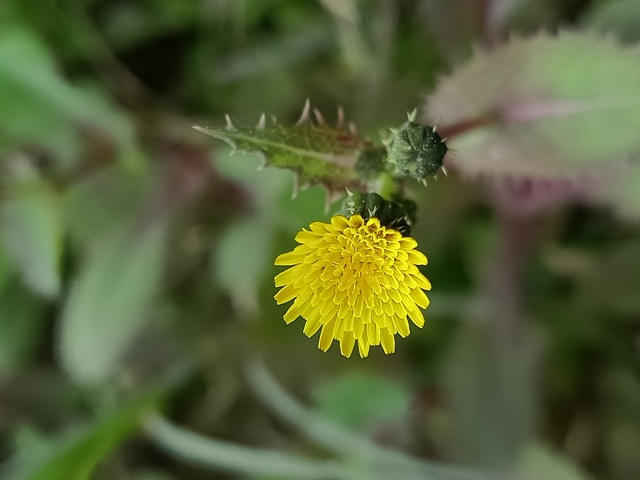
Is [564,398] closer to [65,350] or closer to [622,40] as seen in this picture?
[622,40]

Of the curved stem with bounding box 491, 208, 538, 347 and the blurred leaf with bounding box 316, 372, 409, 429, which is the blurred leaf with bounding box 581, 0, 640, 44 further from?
the blurred leaf with bounding box 316, 372, 409, 429

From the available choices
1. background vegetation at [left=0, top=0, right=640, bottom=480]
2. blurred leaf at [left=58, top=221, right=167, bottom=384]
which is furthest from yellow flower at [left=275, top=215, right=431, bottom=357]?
blurred leaf at [left=58, top=221, right=167, bottom=384]

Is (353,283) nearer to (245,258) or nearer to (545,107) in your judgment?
(545,107)

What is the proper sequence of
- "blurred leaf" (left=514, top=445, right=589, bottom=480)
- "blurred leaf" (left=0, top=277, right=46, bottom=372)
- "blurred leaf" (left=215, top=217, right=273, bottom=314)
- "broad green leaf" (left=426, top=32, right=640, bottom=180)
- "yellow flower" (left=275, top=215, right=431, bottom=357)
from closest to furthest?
"yellow flower" (left=275, top=215, right=431, bottom=357) → "broad green leaf" (left=426, top=32, right=640, bottom=180) → "blurred leaf" (left=514, top=445, right=589, bottom=480) → "blurred leaf" (left=215, top=217, right=273, bottom=314) → "blurred leaf" (left=0, top=277, right=46, bottom=372)

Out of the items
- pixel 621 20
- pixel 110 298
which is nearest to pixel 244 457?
pixel 110 298

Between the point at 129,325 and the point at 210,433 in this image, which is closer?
the point at 129,325

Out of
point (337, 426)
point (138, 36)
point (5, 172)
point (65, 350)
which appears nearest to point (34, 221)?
point (5, 172)
